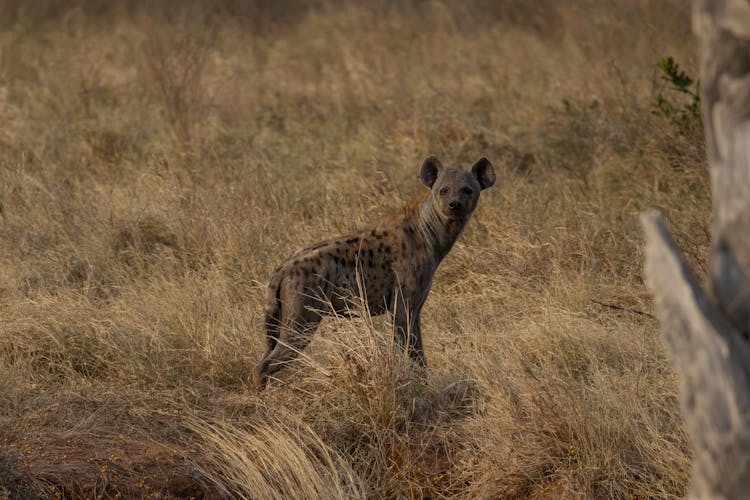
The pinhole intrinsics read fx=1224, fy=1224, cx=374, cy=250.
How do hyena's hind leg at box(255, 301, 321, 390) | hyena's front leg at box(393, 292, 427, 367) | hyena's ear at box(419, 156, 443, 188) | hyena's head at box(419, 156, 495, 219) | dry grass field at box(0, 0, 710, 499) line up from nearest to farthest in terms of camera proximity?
1. dry grass field at box(0, 0, 710, 499)
2. hyena's hind leg at box(255, 301, 321, 390)
3. hyena's front leg at box(393, 292, 427, 367)
4. hyena's head at box(419, 156, 495, 219)
5. hyena's ear at box(419, 156, 443, 188)

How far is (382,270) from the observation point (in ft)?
19.5

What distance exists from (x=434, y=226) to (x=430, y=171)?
0.39 metres

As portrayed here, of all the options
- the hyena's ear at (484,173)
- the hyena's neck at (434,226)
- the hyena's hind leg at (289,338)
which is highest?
the hyena's ear at (484,173)

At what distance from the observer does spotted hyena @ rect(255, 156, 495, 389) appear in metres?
5.61

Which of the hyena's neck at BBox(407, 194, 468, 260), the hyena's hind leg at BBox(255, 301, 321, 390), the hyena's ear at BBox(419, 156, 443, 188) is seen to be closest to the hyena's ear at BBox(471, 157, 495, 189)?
the hyena's ear at BBox(419, 156, 443, 188)

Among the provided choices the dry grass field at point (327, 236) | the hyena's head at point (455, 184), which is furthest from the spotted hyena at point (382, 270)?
the dry grass field at point (327, 236)

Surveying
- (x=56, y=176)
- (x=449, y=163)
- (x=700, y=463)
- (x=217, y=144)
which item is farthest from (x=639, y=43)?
(x=700, y=463)

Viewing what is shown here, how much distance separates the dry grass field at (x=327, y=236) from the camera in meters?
4.99

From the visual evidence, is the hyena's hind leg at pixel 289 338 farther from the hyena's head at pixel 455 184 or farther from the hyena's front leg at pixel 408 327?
the hyena's head at pixel 455 184

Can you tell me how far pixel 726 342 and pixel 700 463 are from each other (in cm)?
32

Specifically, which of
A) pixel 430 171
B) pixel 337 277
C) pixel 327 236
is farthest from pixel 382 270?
pixel 327 236

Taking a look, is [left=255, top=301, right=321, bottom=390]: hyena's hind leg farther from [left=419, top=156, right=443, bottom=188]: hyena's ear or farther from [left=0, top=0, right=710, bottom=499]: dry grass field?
[left=419, top=156, right=443, bottom=188]: hyena's ear

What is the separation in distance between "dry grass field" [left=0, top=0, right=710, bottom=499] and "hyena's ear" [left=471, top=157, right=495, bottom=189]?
65cm

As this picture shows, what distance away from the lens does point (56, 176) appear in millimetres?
8859
